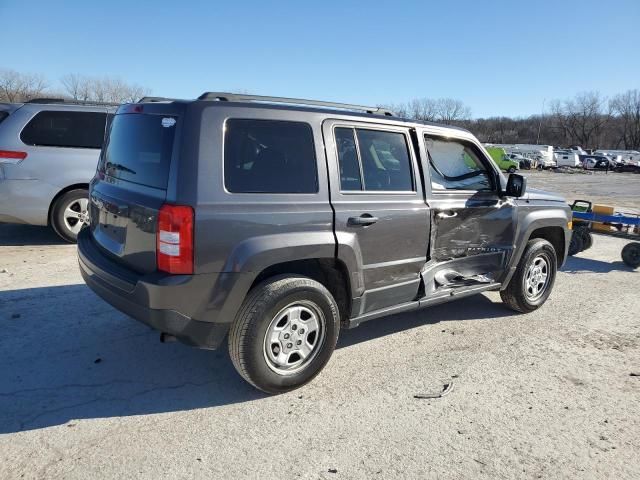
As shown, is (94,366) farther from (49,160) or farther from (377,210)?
(49,160)

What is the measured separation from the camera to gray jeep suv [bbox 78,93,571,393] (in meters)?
2.90

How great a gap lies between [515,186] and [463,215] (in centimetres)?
69

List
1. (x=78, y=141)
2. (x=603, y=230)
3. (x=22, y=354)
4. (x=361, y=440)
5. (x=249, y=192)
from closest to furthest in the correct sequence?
1. (x=361, y=440)
2. (x=249, y=192)
3. (x=22, y=354)
4. (x=78, y=141)
5. (x=603, y=230)

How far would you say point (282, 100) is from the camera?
11.8 feet

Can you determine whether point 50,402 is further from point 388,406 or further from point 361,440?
point 388,406

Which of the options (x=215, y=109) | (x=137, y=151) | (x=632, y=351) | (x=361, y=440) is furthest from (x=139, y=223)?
(x=632, y=351)

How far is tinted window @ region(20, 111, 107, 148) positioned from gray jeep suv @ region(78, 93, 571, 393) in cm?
339

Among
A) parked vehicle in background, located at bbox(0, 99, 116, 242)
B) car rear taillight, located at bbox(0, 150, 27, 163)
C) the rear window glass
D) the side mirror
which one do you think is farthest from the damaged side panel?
car rear taillight, located at bbox(0, 150, 27, 163)

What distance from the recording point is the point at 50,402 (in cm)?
308

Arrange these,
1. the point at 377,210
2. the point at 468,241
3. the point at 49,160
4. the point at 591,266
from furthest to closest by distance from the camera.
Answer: the point at 591,266, the point at 49,160, the point at 468,241, the point at 377,210

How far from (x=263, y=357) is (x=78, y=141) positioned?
5.20m

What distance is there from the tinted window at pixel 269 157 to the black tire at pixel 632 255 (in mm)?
6086

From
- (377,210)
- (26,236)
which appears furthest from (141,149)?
(26,236)

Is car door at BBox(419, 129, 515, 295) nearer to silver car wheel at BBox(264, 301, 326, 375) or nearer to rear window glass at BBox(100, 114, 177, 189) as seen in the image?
silver car wheel at BBox(264, 301, 326, 375)
